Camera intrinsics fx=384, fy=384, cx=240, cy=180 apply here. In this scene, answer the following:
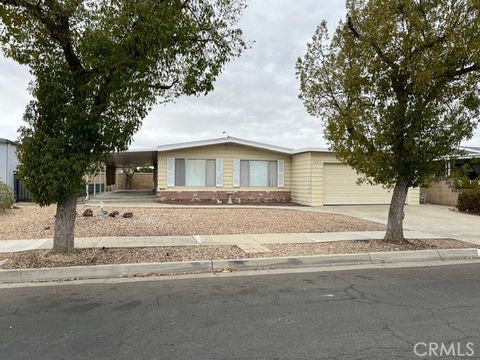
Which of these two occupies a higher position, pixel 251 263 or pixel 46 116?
pixel 46 116

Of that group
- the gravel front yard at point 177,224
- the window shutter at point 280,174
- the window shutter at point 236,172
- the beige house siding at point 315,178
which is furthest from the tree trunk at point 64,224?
the window shutter at point 280,174

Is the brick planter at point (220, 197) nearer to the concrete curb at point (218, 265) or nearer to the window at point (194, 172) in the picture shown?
the window at point (194, 172)

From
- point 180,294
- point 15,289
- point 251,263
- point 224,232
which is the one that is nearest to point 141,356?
point 180,294

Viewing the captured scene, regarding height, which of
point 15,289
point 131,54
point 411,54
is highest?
point 411,54

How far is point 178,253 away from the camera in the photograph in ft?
26.5

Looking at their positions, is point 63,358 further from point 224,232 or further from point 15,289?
point 224,232

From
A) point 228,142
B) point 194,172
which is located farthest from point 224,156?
point 194,172

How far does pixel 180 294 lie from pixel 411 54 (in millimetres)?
6813

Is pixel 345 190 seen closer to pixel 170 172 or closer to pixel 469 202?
pixel 469 202

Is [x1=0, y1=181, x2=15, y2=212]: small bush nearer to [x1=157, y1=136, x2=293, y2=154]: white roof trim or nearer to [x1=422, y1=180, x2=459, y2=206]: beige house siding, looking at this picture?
[x1=157, y1=136, x2=293, y2=154]: white roof trim

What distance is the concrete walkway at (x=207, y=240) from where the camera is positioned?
8.70 meters

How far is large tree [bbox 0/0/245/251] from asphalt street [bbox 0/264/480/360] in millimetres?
2028

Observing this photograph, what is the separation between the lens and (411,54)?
27.0 ft

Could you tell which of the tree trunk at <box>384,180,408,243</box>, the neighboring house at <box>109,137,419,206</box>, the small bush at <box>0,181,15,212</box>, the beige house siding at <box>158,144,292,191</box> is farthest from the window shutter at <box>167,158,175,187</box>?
the tree trunk at <box>384,180,408,243</box>
